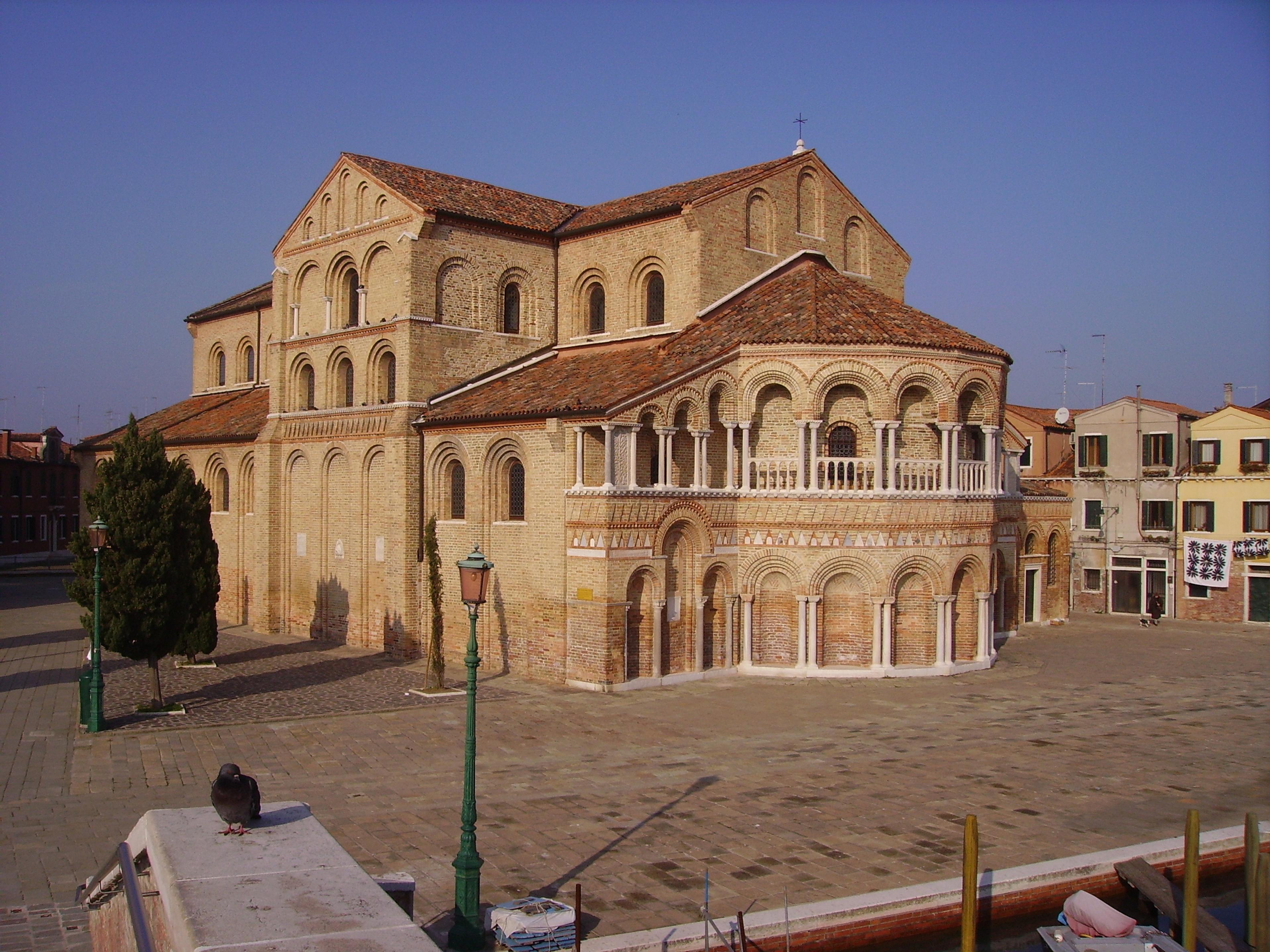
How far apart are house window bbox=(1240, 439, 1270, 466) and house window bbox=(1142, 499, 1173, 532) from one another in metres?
2.92

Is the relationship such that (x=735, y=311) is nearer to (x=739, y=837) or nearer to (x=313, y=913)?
(x=739, y=837)

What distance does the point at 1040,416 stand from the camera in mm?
45406

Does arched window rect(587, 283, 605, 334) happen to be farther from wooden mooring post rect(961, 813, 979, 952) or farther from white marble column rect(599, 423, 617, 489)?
wooden mooring post rect(961, 813, 979, 952)

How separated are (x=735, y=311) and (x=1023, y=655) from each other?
11890 mm

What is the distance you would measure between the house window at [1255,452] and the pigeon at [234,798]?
3700 centimetres

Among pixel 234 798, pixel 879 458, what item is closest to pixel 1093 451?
pixel 879 458

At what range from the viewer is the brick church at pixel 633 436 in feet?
77.2

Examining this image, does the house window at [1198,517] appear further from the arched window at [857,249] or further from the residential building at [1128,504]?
the arched window at [857,249]

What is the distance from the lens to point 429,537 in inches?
888

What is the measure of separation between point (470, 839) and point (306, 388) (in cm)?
2399

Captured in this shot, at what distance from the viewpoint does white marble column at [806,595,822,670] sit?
24.3m

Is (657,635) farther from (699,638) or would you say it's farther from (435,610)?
(435,610)

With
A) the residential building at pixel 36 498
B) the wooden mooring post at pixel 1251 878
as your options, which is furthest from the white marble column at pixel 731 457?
the residential building at pixel 36 498

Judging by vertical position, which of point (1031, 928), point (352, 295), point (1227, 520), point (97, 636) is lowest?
point (1031, 928)
